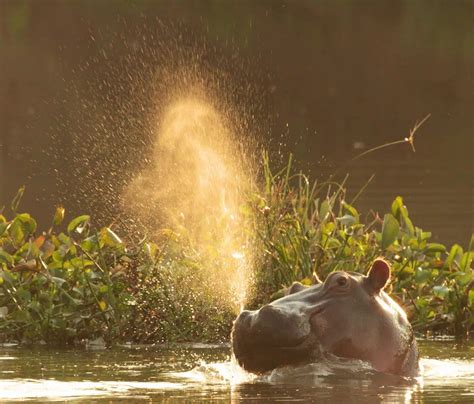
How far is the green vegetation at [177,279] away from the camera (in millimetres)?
10602

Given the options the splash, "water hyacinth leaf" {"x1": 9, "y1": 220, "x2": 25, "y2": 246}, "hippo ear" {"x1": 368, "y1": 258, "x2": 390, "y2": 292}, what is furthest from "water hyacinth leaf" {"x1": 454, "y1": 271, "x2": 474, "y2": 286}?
"water hyacinth leaf" {"x1": 9, "y1": 220, "x2": 25, "y2": 246}

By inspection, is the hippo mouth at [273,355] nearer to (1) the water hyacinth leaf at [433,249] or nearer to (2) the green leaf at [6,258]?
(2) the green leaf at [6,258]

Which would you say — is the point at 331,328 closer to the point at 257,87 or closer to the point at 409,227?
the point at 409,227

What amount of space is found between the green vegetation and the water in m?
0.69

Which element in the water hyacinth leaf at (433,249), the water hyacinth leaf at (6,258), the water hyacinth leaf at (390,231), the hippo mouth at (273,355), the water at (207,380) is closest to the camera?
the water at (207,380)

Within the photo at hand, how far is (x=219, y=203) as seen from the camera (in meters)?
11.2

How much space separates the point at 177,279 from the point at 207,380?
202 cm

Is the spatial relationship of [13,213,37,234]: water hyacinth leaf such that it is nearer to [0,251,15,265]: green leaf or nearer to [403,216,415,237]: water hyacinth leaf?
[0,251,15,265]: green leaf

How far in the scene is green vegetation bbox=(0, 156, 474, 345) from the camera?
34.8 feet

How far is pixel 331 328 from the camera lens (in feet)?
27.0

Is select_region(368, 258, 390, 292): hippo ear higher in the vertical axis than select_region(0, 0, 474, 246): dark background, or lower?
lower

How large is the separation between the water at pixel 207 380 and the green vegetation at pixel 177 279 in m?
0.69

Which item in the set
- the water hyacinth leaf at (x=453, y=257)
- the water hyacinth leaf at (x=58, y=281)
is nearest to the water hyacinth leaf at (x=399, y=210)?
the water hyacinth leaf at (x=453, y=257)

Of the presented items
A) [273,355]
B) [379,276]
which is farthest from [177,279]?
[273,355]
